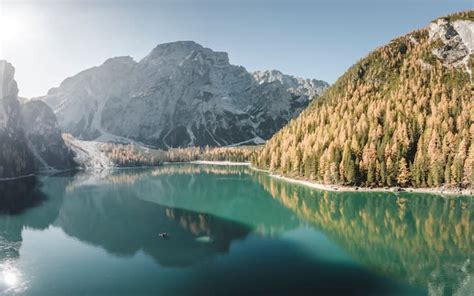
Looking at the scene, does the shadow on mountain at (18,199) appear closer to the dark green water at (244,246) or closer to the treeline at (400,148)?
the dark green water at (244,246)

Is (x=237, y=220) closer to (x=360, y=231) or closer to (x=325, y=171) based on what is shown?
(x=360, y=231)

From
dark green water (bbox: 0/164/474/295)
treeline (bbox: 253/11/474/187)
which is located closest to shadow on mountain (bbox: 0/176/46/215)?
dark green water (bbox: 0/164/474/295)

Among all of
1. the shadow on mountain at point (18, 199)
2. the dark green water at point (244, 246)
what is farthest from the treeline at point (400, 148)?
the shadow on mountain at point (18, 199)

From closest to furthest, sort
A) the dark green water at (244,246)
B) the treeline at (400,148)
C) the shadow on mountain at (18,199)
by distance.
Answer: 1. the dark green water at (244,246)
2. the shadow on mountain at (18,199)
3. the treeline at (400,148)

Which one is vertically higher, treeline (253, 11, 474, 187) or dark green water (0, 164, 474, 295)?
treeline (253, 11, 474, 187)

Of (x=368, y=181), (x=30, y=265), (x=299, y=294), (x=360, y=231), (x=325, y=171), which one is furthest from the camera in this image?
(x=325, y=171)

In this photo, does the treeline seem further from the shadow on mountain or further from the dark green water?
the shadow on mountain

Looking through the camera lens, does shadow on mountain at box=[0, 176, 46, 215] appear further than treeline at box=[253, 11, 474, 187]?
No

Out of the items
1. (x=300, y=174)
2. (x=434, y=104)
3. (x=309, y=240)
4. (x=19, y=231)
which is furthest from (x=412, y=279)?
(x=434, y=104)

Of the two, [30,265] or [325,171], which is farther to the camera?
[325,171]
